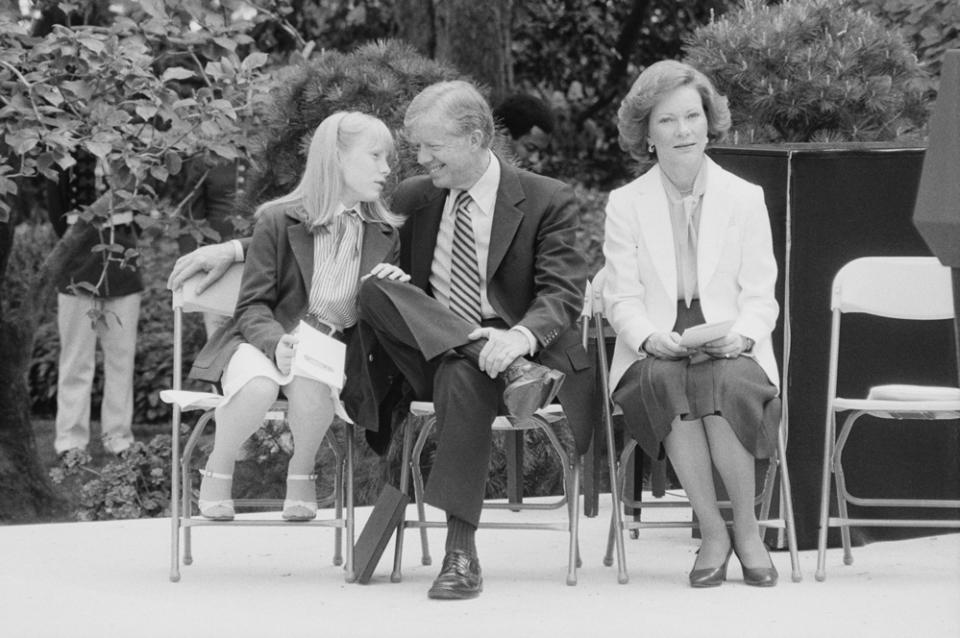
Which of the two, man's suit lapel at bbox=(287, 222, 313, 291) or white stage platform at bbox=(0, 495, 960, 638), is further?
man's suit lapel at bbox=(287, 222, 313, 291)

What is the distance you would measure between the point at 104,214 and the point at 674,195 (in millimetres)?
2782

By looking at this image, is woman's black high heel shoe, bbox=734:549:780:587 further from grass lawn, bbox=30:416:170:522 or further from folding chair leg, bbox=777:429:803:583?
grass lawn, bbox=30:416:170:522

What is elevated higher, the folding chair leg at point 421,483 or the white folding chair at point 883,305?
the white folding chair at point 883,305

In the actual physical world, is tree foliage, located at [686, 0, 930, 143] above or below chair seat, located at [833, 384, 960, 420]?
above

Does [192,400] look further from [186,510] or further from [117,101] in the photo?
[117,101]

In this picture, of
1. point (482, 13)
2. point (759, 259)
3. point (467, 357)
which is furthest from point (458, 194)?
point (482, 13)

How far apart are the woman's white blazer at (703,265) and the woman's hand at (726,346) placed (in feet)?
0.35

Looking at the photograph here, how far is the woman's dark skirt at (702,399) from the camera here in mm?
4035

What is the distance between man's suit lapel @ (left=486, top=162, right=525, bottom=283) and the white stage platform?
3.04 ft

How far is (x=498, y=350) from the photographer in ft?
13.0

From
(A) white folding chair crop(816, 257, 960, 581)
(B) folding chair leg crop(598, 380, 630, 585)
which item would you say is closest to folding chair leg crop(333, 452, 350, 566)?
(B) folding chair leg crop(598, 380, 630, 585)

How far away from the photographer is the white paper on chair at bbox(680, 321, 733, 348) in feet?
13.3

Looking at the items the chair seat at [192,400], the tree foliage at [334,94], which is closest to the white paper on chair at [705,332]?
the chair seat at [192,400]

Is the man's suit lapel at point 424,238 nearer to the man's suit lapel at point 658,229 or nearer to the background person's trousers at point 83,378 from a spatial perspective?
the man's suit lapel at point 658,229
